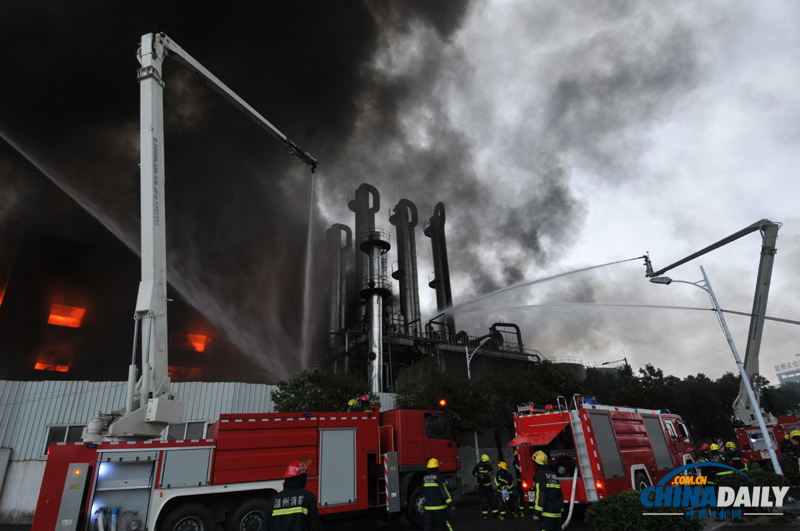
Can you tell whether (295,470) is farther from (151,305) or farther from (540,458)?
(151,305)

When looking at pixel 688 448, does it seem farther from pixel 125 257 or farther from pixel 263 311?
pixel 125 257

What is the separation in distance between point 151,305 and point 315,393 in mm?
10512

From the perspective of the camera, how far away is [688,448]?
1550cm

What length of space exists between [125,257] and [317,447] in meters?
31.0

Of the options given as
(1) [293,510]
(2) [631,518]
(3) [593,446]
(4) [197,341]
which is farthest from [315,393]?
(4) [197,341]

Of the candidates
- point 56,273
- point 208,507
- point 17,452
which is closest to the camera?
point 208,507

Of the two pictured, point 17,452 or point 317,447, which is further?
point 17,452

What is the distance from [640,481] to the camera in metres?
11.7

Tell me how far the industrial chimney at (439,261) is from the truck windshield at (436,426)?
26828 mm

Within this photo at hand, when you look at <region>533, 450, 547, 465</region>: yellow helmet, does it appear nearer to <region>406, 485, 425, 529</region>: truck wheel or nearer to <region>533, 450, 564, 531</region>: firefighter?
<region>533, 450, 564, 531</region>: firefighter

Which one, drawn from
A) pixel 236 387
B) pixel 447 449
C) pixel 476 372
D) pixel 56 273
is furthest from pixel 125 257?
pixel 447 449

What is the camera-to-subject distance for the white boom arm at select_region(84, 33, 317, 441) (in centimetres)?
866

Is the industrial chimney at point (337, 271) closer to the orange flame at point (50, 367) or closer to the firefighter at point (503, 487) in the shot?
the orange flame at point (50, 367)

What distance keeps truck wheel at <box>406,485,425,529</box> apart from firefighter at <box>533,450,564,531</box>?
5146mm
